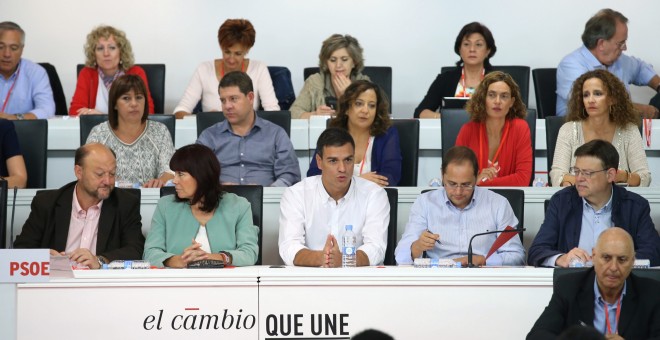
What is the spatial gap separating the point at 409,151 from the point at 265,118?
918mm

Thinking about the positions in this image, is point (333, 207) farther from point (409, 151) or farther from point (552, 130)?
point (552, 130)

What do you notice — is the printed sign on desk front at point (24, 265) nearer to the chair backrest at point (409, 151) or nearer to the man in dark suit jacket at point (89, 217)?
the man in dark suit jacket at point (89, 217)

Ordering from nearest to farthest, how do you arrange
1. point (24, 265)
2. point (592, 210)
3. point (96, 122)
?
point (24, 265), point (592, 210), point (96, 122)

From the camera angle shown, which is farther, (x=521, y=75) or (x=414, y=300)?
(x=521, y=75)

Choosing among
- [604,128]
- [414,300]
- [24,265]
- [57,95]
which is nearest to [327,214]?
[414,300]

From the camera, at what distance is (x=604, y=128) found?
580 cm

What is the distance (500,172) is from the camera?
599 centimetres

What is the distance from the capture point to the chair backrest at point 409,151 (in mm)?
5867

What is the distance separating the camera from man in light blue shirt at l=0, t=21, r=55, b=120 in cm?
710

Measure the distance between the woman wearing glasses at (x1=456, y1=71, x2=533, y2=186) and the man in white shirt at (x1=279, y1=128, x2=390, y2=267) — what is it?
1.03m

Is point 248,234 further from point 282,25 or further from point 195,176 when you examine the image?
point 282,25

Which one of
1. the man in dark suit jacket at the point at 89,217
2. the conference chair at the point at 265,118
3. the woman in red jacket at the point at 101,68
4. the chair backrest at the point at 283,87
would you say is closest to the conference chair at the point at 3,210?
the man in dark suit jacket at the point at 89,217

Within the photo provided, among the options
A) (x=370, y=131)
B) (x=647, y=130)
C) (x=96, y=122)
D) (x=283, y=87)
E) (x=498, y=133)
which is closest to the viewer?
(x=370, y=131)

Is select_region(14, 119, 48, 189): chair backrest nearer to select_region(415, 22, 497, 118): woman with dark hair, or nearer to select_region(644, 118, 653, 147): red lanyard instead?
select_region(415, 22, 497, 118): woman with dark hair
